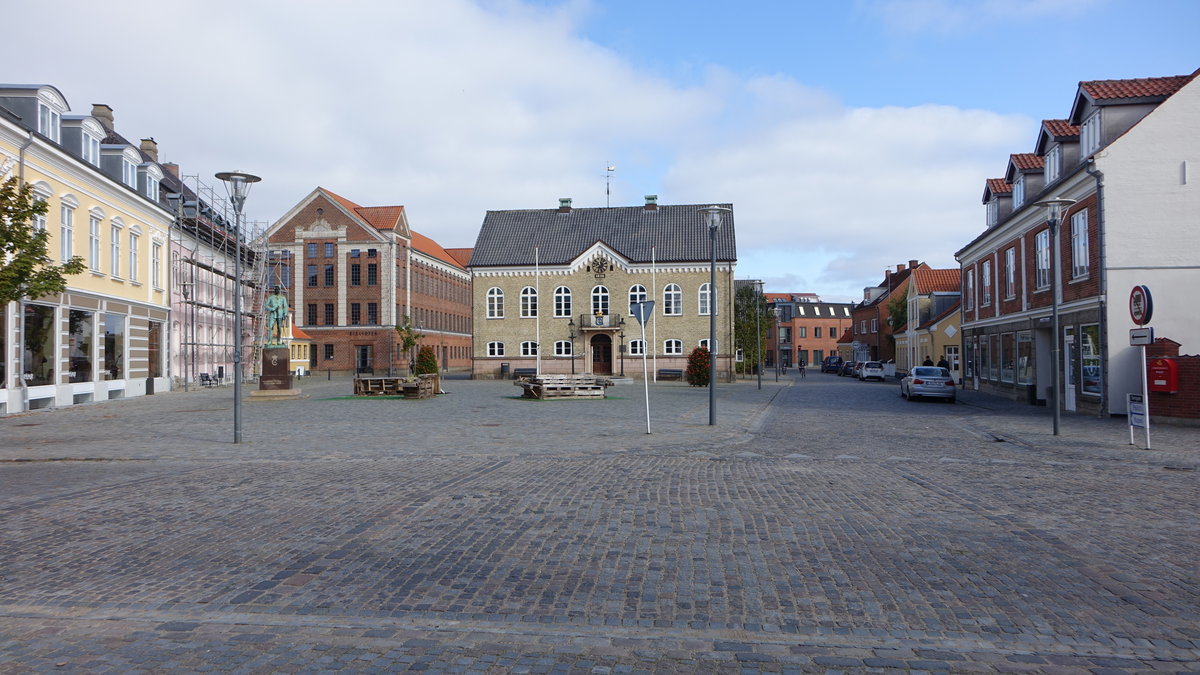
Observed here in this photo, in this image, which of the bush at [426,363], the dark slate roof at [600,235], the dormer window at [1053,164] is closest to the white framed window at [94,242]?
the bush at [426,363]

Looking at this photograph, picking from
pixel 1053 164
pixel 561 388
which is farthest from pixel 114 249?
pixel 1053 164

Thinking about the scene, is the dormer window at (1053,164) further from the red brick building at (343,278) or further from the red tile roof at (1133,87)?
the red brick building at (343,278)

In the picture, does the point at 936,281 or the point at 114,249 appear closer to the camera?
the point at 114,249

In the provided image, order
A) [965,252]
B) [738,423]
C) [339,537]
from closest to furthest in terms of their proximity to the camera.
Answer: [339,537] → [738,423] → [965,252]

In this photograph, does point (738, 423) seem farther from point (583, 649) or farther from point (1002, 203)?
point (1002, 203)

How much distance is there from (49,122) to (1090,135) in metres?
32.2

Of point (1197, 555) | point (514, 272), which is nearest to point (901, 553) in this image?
point (1197, 555)

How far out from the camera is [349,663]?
4707 millimetres

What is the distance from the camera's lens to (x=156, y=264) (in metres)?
35.7

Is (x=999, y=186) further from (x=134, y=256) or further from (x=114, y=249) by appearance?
(x=134, y=256)

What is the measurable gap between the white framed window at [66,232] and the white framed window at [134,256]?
5.41 meters

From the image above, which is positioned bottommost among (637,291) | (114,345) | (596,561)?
(596,561)

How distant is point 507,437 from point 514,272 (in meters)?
39.8

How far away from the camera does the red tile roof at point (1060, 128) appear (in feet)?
85.1
